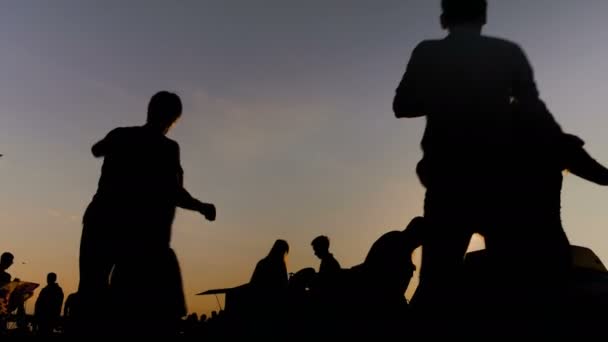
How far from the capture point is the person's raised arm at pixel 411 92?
302 cm

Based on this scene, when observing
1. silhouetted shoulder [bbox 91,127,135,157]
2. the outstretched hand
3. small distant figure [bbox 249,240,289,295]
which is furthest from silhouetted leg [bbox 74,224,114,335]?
small distant figure [bbox 249,240,289,295]

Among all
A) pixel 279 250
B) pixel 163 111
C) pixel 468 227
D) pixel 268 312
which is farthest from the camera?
pixel 279 250

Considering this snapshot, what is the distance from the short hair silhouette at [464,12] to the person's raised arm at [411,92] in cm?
22

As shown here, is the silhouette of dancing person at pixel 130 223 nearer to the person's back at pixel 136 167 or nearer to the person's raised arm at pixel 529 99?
the person's back at pixel 136 167

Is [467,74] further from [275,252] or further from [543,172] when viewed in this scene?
[275,252]

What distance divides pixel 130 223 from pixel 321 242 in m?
5.83

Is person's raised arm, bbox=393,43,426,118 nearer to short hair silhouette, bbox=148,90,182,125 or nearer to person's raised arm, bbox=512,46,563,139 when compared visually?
person's raised arm, bbox=512,46,563,139

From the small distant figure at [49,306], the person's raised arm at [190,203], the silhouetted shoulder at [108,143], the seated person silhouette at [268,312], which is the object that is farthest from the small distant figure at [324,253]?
the seated person silhouette at [268,312]

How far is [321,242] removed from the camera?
9648 millimetres

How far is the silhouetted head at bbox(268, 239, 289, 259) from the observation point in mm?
7379

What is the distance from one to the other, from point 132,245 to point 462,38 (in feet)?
7.74

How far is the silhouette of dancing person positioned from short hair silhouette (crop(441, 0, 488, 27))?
2086 millimetres

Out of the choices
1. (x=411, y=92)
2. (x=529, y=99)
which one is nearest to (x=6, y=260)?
(x=411, y=92)

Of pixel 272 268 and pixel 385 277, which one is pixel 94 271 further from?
pixel 272 268
